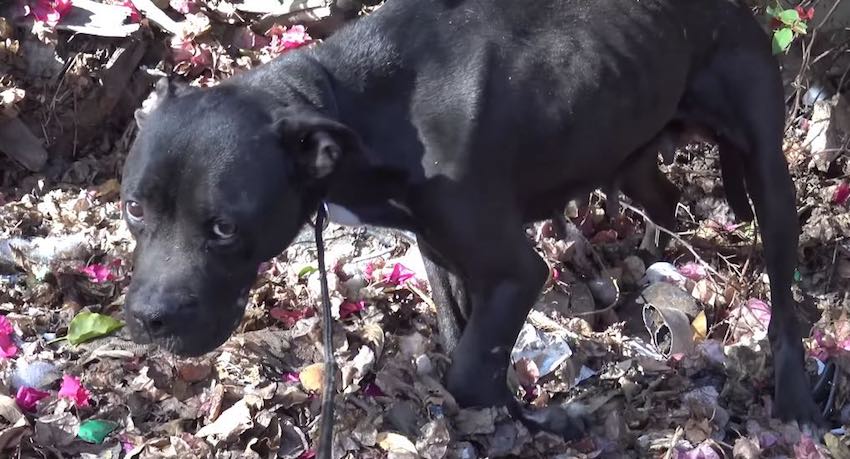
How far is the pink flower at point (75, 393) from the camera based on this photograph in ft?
8.63

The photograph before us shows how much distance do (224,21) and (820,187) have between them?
262 centimetres

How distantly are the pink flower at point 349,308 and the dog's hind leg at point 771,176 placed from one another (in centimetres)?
124

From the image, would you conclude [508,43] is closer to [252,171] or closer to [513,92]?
[513,92]

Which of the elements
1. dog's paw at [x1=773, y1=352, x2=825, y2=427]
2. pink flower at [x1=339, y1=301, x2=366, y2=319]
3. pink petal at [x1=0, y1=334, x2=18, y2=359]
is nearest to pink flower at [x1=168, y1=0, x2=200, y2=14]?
pink flower at [x1=339, y1=301, x2=366, y2=319]

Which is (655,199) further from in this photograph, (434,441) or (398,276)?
(434,441)

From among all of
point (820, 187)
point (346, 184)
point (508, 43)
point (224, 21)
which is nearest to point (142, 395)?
point (346, 184)

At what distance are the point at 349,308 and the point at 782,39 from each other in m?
1.75

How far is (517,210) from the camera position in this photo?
2590 mm

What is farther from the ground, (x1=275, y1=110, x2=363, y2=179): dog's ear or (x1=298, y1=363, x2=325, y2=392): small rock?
(x1=275, y1=110, x2=363, y2=179): dog's ear

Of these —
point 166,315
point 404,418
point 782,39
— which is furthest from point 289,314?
point 782,39

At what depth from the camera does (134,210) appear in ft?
7.02

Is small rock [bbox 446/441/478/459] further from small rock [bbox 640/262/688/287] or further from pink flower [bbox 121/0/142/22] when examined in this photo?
Result: pink flower [bbox 121/0/142/22]

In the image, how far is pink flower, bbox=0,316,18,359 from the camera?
112 inches

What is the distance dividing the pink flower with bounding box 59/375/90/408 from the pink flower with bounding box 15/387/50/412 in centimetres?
6
